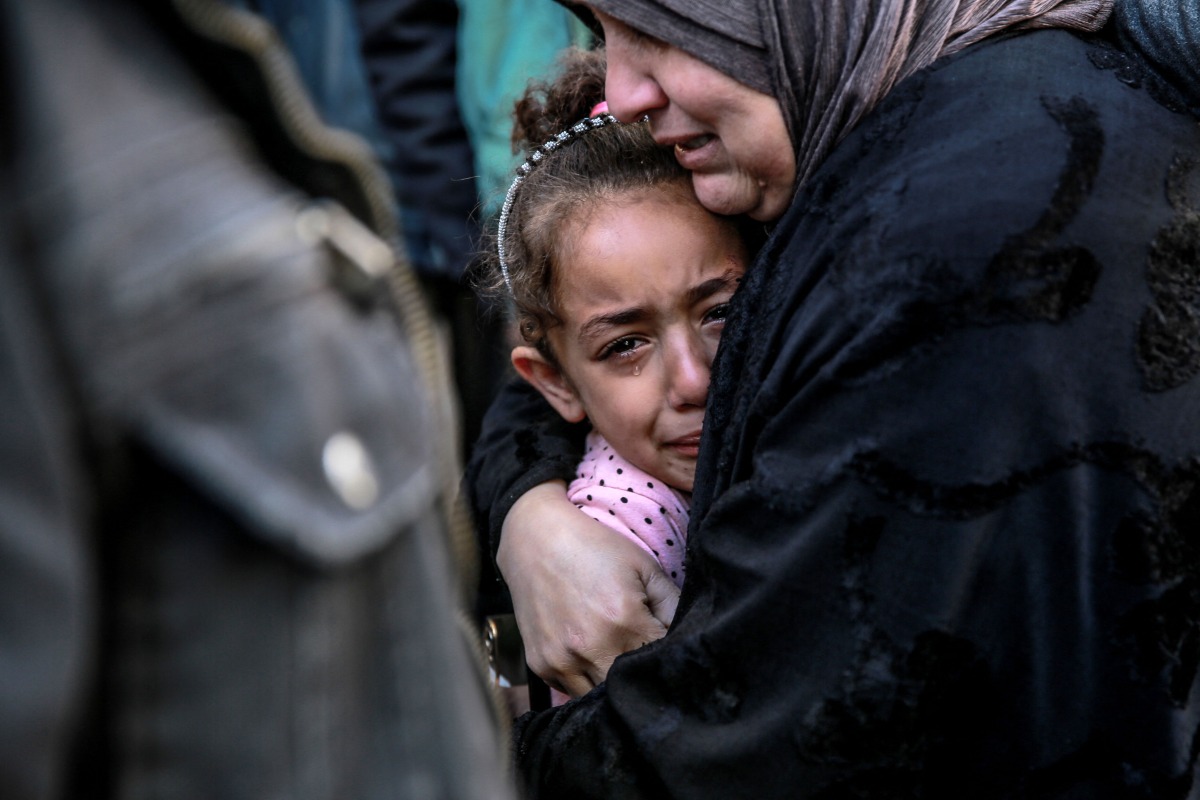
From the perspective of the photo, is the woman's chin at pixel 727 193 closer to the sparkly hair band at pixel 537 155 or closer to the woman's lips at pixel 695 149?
the woman's lips at pixel 695 149

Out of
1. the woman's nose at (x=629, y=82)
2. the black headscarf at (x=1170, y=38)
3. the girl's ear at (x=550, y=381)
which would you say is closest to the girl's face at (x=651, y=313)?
the girl's ear at (x=550, y=381)

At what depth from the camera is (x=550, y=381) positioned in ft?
8.29

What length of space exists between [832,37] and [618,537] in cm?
95

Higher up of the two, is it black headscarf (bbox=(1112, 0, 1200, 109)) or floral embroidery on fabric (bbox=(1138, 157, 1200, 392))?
black headscarf (bbox=(1112, 0, 1200, 109))

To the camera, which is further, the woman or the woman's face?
the woman's face

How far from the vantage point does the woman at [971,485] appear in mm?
1428

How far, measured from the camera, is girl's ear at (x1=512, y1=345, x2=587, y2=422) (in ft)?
8.16

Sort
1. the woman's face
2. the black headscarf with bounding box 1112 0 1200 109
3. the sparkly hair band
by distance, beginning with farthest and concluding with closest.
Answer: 1. the sparkly hair band
2. the woman's face
3. the black headscarf with bounding box 1112 0 1200 109

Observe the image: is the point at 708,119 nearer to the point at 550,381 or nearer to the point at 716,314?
the point at 716,314

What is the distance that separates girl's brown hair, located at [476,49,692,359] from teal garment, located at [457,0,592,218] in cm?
56

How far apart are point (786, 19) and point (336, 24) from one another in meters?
1.72

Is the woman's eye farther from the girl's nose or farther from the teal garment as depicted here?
the teal garment

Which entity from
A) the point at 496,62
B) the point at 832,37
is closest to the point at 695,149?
the point at 832,37

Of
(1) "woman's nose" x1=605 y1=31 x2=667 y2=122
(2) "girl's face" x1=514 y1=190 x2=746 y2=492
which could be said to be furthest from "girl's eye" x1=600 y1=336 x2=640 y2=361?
(1) "woman's nose" x1=605 y1=31 x2=667 y2=122
